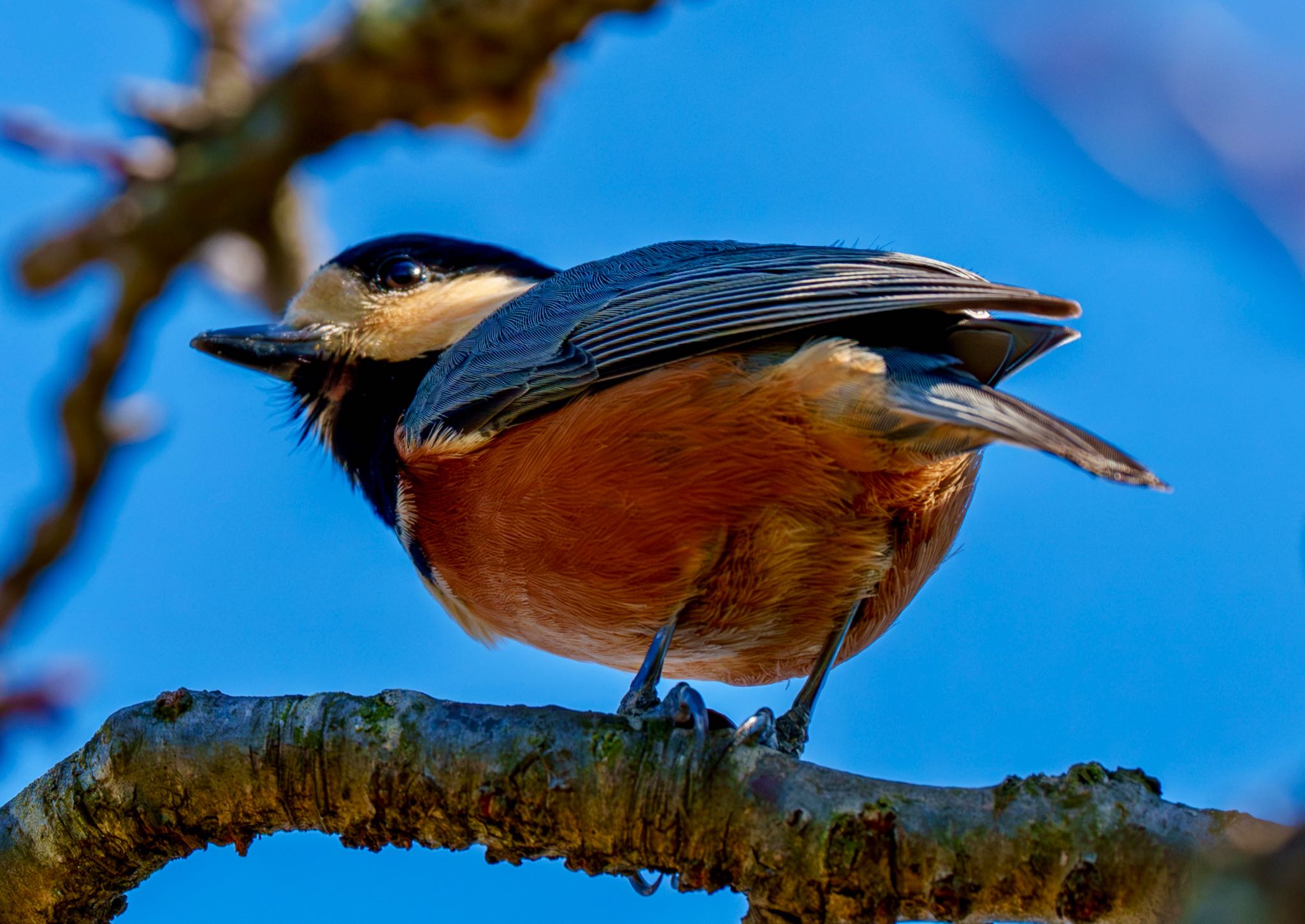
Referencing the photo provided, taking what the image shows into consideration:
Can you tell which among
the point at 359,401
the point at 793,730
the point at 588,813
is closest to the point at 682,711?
the point at 588,813

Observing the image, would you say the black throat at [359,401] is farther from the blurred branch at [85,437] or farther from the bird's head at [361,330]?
the blurred branch at [85,437]

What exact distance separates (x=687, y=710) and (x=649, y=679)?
599 millimetres

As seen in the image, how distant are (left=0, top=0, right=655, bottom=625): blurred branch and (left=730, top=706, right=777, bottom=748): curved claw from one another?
3246mm

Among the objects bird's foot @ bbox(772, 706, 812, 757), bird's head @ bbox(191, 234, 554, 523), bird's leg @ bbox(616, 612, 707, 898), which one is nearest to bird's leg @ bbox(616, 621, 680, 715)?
bird's leg @ bbox(616, 612, 707, 898)

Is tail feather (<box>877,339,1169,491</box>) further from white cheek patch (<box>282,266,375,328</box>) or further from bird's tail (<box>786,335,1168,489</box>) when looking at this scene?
white cheek patch (<box>282,266,375,328</box>)

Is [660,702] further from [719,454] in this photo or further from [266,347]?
[266,347]

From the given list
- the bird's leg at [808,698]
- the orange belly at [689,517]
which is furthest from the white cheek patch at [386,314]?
the bird's leg at [808,698]

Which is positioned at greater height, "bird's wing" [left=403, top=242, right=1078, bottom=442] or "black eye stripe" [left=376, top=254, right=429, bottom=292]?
"black eye stripe" [left=376, top=254, right=429, bottom=292]

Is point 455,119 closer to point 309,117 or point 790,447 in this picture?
point 309,117

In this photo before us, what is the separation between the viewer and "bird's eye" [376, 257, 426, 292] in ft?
18.9

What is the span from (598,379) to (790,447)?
0.68 m

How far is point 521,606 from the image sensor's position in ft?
15.3

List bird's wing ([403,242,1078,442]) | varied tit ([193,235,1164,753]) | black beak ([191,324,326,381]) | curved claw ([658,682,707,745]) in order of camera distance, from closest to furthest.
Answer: curved claw ([658,682,707,745]) < varied tit ([193,235,1164,753]) < bird's wing ([403,242,1078,442]) < black beak ([191,324,326,381])

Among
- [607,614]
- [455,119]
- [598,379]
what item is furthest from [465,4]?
[607,614]
